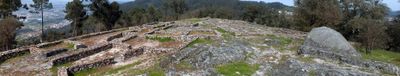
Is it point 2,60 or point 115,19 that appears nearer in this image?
point 2,60

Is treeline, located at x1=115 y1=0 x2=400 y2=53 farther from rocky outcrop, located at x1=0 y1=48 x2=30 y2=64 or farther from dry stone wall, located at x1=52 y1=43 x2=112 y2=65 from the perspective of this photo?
rocky outcrop, located at x1=0 y1=48 x2=30 y2=64

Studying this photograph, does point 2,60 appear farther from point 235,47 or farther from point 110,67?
point 235,47

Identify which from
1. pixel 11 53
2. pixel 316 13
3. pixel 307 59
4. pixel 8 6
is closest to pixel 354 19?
pixel 316 13

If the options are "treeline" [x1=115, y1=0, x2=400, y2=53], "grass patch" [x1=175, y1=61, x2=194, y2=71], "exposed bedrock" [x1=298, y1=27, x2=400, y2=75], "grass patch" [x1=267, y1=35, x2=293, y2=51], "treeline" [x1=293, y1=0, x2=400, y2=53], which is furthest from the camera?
"treeline" [x1=115, y1=0, x2=400, y2=53]

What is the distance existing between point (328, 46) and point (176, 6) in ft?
276

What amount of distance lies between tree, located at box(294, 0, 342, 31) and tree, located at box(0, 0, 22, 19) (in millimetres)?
51673

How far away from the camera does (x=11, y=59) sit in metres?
42.7

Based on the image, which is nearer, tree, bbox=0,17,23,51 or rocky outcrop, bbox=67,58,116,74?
rocky outcrop, bbox=67,58,116,74

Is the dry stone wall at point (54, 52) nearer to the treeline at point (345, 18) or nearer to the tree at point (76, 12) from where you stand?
the treeline at point (345, 18)

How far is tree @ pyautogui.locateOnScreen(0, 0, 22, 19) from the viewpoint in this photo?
7834cm

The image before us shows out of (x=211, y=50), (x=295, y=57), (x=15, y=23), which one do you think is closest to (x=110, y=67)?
(x=211, y=50)

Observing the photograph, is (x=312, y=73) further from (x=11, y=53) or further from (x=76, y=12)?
(x=76, y=12)

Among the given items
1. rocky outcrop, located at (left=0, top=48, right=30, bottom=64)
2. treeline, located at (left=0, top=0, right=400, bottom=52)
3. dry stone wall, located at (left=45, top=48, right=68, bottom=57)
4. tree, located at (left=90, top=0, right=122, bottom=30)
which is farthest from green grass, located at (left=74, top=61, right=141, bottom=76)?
tree, located at (left=90, top=0, right=122, bottom=30)

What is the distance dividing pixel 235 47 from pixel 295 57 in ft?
19.5
